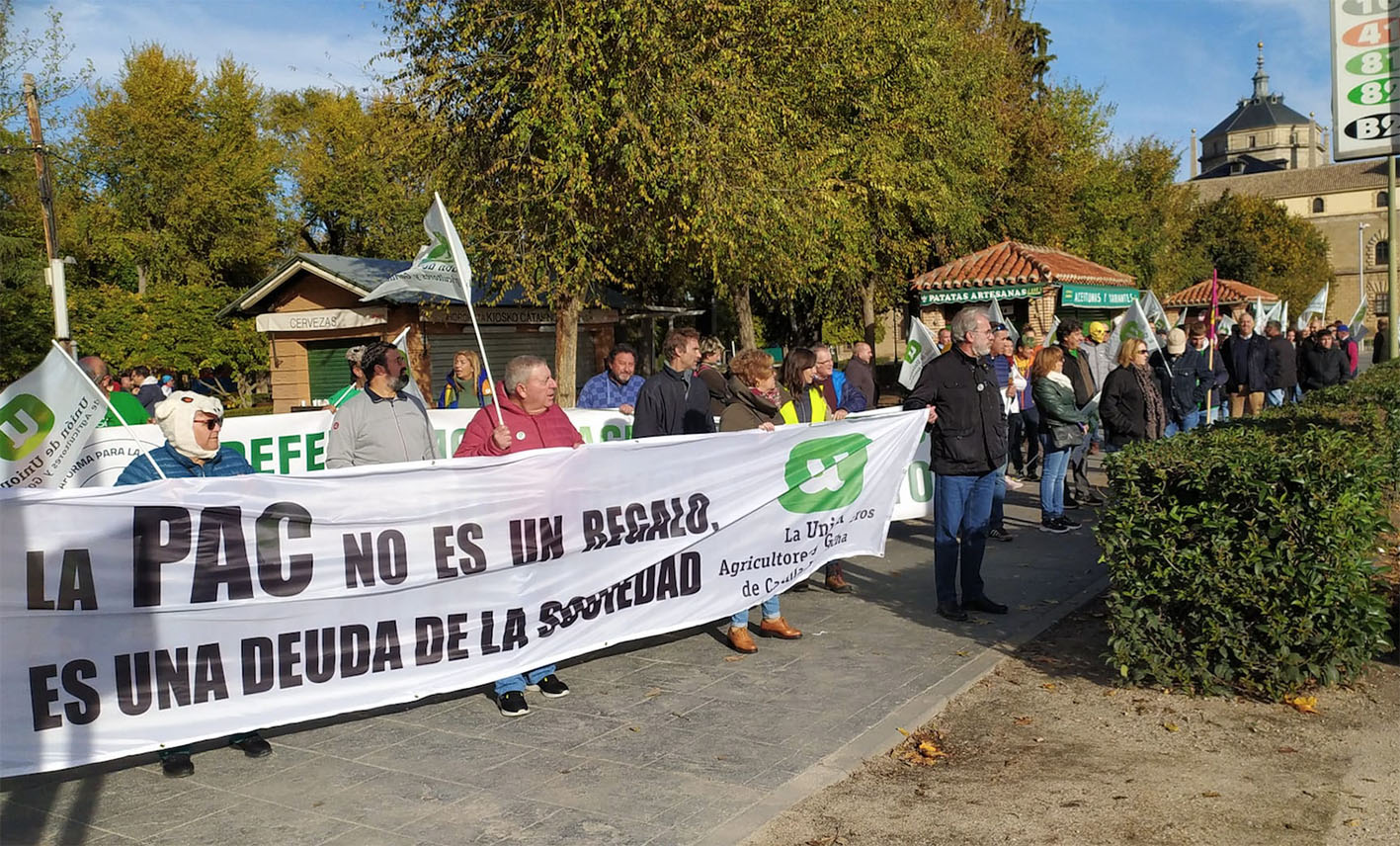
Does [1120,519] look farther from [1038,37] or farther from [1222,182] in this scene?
[1222,182]

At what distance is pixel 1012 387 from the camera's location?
1300 centimetres

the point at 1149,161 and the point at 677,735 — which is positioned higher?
the point at 1149,161

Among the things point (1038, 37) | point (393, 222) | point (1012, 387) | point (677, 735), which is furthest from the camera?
point (393, 222)

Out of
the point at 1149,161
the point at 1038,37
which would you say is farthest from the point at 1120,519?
the point at 1149,161

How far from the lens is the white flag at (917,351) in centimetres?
1328

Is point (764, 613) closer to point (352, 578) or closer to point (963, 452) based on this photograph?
point (963, 452)

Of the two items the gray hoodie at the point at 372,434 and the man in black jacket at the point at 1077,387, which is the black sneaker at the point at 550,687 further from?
the man in black jacket at the point at 1077,387

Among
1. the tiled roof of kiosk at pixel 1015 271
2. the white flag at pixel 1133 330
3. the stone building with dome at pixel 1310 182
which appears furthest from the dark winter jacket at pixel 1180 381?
the stone building with dome at pixel 1310 182

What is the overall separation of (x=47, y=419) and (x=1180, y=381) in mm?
11577

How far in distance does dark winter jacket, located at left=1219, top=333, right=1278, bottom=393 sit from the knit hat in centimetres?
1582

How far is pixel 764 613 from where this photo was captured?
732cm

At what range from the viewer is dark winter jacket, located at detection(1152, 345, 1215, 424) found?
522 inches

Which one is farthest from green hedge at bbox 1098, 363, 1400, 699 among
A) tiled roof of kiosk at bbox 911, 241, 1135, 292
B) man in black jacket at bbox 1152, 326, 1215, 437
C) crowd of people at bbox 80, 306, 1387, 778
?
tiled roof of kiosk at bbox 911, 241, 1135, 292

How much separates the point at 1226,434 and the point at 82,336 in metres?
39.1
